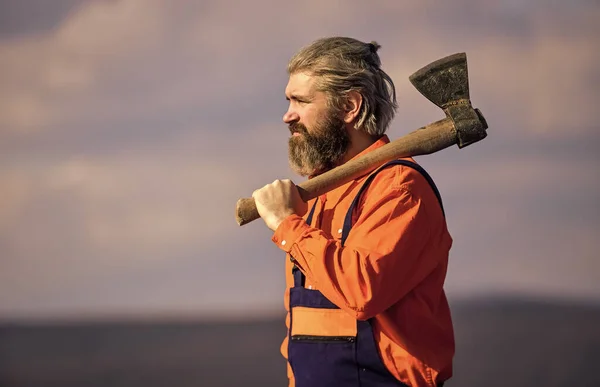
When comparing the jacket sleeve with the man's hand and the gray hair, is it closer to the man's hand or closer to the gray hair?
the man's hand

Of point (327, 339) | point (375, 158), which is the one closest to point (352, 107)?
point (375, 158)

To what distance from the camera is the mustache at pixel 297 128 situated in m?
3.10

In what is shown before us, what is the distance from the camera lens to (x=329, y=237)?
9.29 feet

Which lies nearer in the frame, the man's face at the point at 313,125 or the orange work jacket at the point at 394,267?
the orange work jacket at the point at 394,267

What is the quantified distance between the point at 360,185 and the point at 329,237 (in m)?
0.23

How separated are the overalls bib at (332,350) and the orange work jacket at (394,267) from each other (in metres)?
0.03

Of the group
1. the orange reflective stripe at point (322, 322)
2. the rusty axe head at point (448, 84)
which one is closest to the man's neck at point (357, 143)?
the rusty axe head at point (448, 84)

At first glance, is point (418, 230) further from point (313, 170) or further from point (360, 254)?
point (313, 170)

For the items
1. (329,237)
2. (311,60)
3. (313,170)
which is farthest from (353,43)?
(329,237)

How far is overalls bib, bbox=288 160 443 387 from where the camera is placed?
2.68 metres

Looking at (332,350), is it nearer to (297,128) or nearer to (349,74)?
(297,128)

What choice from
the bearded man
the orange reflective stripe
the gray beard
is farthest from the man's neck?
the orange reflective stripe

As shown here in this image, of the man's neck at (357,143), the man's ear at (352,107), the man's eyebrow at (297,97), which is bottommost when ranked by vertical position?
the man's neck at (357,143)

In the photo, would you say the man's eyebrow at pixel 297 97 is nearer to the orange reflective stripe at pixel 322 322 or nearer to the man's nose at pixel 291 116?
the man's nose at pixel 291 116
